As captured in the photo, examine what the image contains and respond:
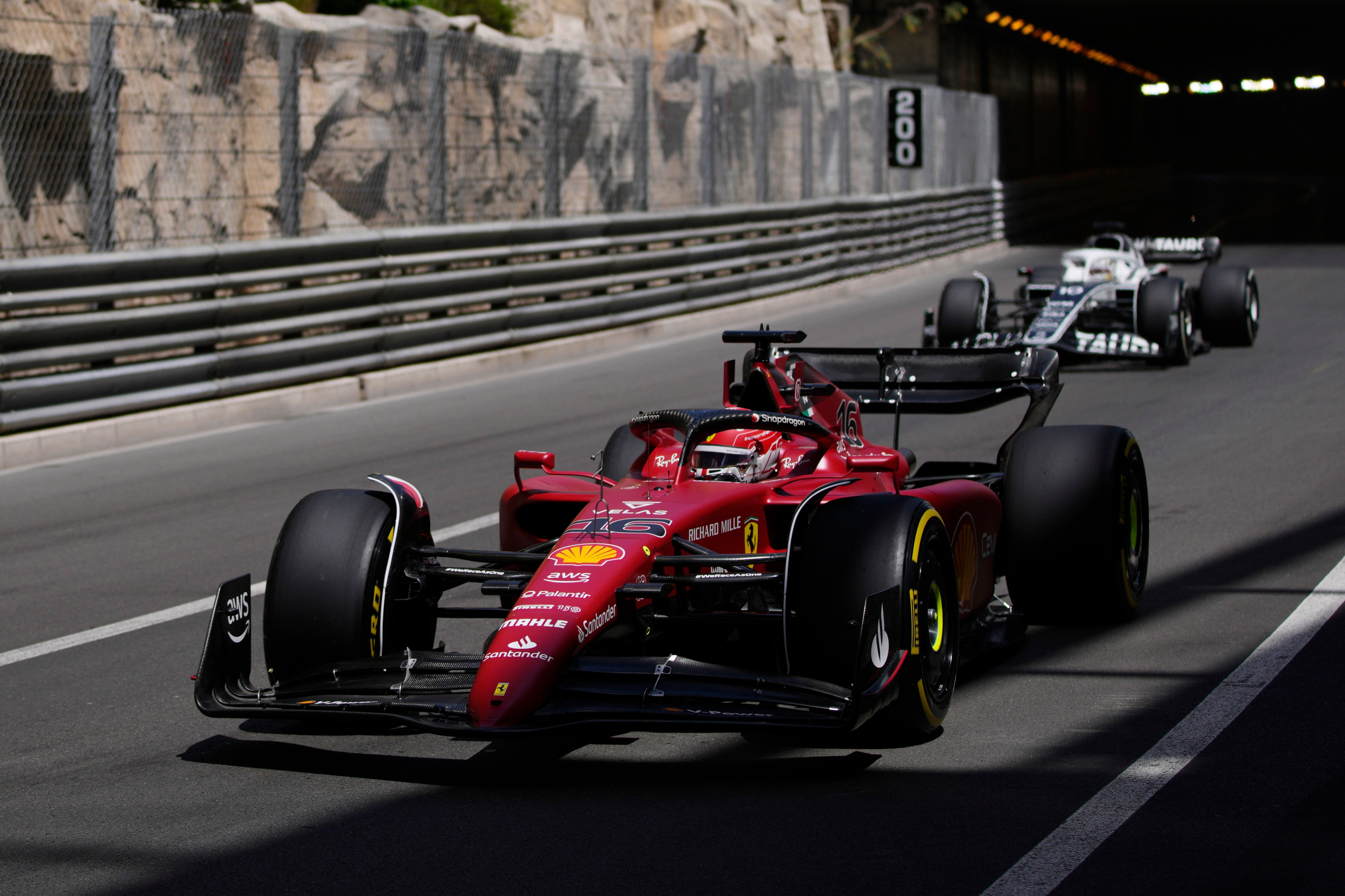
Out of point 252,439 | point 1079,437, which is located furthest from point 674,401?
point 1079,437

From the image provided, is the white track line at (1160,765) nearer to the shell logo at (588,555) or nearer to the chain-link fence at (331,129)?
the shell logo at (588,555)

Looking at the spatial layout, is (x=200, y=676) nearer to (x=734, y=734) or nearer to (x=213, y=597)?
(x=734, y=734)

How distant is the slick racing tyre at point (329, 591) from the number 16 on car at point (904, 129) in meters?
22.9

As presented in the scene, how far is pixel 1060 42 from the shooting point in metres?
50.1

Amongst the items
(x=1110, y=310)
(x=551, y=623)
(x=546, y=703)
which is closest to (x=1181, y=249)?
(x=1110, y=310)

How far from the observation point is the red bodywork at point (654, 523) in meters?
4.68

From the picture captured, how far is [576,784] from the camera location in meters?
4.80

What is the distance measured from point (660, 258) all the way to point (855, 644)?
1413cm

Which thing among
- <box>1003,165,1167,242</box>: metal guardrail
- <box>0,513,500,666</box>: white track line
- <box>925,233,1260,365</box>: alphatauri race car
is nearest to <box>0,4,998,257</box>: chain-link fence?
<box>925,233,1260,365</box>: alphatauri race car

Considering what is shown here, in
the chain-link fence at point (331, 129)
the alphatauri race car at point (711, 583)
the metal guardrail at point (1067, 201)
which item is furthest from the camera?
the metal guardrail at point (1067, 201)

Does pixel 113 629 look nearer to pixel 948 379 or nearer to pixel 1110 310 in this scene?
pixel 948 379

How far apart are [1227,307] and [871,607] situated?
12.4m

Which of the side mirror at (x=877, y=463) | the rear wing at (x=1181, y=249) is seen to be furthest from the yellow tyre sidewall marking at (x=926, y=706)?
the rear wing at (x=1181, y=249)

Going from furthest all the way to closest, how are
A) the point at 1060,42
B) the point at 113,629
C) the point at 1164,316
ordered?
1. the point at 1060,42
2. the point at 1164,316
3. the point at 113,629
